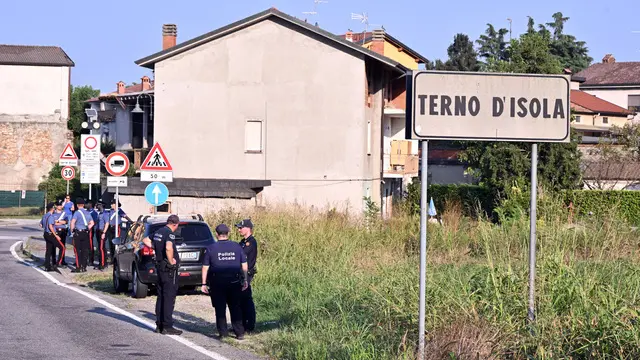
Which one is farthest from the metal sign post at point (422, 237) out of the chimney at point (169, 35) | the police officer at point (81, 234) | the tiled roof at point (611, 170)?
the tiled roof at point (611, 170)

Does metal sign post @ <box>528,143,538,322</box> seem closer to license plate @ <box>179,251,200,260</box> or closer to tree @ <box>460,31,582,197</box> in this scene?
license plate @ <box>179,251,200,260</box>

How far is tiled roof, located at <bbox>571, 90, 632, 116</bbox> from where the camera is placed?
7575cm

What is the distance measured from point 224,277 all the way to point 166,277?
3.98 feet

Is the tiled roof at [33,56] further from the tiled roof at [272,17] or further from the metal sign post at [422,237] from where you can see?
the metal sign post at [422,237]

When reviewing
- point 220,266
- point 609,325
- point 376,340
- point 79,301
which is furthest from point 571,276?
point 79,301

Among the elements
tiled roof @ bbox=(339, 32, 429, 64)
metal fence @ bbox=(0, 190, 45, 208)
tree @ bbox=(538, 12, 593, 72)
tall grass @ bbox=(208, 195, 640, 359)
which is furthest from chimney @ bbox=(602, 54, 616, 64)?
tall grass @ bbox=(208, 195, 640, 359)

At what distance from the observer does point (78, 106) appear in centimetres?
7700

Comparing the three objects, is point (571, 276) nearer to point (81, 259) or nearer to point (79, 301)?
point (79, 301)

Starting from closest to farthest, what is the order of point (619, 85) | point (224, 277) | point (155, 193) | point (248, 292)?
1. point (224, 277)
2. point (248, 292)
3. point (155, 193)
4. point (619, 85)

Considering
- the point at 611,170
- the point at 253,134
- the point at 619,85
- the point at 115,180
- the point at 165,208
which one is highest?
the point at 619,85

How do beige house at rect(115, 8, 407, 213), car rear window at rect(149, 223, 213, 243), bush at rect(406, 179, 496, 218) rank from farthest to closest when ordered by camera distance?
bush at rect(406, 179, 496, 218) < beige house at rect(115, 8, 407, 213) < car rear window at rect(149, 223, 213, 243)

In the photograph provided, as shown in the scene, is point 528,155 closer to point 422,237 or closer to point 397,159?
point 397,159

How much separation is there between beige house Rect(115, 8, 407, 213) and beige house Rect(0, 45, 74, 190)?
3174 cm

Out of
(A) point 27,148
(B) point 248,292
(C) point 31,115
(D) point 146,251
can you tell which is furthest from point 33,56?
(B) point 248,292
